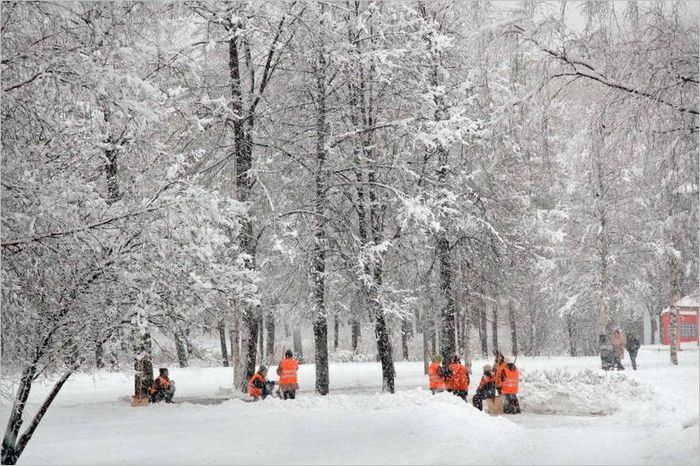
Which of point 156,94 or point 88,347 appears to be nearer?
point 156,94

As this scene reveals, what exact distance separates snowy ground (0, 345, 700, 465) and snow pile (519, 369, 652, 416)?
0.03m

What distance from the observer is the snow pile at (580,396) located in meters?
16.4

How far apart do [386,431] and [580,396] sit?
783 centimetres

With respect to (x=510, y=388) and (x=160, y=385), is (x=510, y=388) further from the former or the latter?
(x=160, y=385)

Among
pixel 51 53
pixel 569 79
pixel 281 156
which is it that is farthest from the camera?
pixel 281 156

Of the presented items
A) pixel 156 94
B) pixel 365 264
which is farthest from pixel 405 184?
pixel 156 94

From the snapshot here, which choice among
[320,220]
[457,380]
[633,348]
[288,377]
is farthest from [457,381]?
[633,348]

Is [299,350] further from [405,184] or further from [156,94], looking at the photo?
[156,94]

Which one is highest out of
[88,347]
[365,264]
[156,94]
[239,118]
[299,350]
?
[239,118]

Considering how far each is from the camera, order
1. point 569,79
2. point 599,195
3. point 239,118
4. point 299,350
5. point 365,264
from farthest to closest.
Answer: point 299,350, point 599,195, point 365,264, point 239,118, point 569,79

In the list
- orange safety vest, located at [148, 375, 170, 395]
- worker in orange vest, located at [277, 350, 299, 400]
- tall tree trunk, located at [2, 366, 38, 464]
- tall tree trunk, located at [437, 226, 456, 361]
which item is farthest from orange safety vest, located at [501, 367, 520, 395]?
tall tree trunk, located at [2, 366, 38, 464]

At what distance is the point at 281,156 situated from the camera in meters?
18.9

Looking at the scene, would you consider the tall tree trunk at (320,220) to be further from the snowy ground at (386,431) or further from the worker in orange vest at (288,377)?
the snowy ground at (386,431)

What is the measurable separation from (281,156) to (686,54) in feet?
41.2
